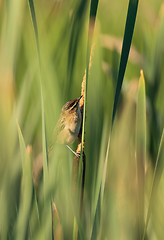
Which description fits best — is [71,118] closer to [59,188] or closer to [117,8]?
[59,188]

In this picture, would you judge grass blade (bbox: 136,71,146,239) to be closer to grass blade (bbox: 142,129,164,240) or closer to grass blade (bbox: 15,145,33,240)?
grass blade (bbox: 142,129,164,240)

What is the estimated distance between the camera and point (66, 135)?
0.96 m

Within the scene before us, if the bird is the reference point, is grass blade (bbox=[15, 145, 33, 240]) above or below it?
below

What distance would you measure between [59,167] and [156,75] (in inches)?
16.4

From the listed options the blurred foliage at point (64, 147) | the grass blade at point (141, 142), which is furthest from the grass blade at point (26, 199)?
the grass blade at point (141, 142)

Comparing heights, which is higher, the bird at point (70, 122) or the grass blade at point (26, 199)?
the bird at point (70, 122)

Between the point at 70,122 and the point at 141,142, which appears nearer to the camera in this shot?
the point at 141,142

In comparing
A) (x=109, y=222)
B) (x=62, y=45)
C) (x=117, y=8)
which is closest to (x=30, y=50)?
(x=62, y=45)

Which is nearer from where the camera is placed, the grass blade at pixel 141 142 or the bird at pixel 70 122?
the grass blade at pixel 141 142

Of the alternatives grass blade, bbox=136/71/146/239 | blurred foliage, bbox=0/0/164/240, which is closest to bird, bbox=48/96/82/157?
blurred foliage, bbox=0/0/164/240

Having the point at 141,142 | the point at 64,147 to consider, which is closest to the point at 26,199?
the point at 64,147

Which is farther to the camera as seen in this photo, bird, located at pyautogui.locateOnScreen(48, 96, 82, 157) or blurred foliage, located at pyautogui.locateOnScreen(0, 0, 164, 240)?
bird, located at pyautogui.locateOnScreen(48, 96, 82, 157)

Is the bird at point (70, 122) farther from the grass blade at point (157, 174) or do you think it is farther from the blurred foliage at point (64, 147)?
the grass blade at point (157, 174)

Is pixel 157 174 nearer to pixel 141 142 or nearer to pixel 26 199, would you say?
pixel 141 142
